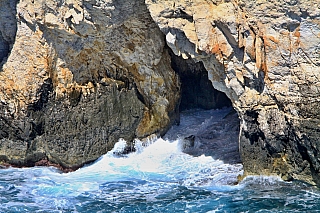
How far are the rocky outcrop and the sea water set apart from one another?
2.83 feet

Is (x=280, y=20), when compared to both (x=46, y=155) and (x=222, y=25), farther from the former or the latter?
(x=46, y=155)

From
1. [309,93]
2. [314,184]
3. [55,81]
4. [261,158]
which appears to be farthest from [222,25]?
[55,81]

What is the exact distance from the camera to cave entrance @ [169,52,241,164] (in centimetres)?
1922

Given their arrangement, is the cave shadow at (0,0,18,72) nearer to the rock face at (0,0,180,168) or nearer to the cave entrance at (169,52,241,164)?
the rock face at (0,0,180,168)

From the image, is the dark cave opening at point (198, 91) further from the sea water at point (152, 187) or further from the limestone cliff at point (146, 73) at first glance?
the sea water at point (152, 187)

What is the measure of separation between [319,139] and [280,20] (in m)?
3.39

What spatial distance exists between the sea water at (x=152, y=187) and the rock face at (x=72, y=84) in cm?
74

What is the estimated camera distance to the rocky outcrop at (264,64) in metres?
14.5

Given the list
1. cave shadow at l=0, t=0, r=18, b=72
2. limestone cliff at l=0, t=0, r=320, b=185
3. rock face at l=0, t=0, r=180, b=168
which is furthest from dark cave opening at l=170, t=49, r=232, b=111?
cave shadow at l=0, t=0, r=18, b=72

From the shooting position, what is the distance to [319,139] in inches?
588

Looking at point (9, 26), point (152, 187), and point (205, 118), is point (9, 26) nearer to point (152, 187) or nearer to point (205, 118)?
point (152, 187)

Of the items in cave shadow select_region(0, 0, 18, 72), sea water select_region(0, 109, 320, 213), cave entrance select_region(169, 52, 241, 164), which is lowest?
sea water select_region(0, 109, 320, 213)

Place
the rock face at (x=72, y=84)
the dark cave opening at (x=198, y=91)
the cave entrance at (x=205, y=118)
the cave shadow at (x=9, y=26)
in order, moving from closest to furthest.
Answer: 1. the rock face at (x=72, y=84)
2. the cave shadow at (x=9, y=26)
3. the cave entrance at (x=205, y=118)
4. the dark cave opening at (x=198, y=91)

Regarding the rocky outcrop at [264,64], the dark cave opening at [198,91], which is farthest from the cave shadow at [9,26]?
the dark cave opening at [198,91]
